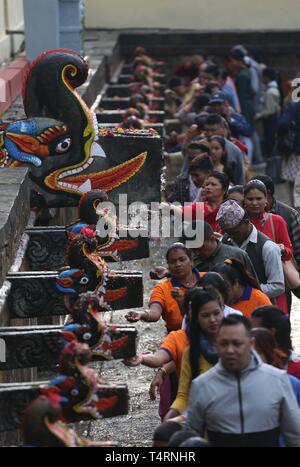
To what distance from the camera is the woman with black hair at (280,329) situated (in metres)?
7.83

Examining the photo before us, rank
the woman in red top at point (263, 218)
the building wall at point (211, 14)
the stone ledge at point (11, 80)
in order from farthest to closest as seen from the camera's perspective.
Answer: the building wall at point (211, 14) → the stone ledge at point (11, 80) → the woman in red top at point (263, 218)

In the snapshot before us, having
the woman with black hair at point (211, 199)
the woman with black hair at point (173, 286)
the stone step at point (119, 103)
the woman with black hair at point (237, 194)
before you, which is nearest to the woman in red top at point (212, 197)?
the woman with black hair at point (211, 199)

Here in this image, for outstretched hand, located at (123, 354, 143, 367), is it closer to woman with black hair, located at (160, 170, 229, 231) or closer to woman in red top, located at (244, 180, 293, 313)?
woman in red top, located at (244, 180, 293, 313)

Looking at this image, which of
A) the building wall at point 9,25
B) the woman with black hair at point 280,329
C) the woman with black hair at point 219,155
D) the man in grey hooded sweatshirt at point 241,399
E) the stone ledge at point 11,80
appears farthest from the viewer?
the building wall at point 9,25

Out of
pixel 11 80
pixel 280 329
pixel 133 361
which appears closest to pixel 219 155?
pixel 11 80

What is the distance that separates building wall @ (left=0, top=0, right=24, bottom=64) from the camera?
1862 centimetres

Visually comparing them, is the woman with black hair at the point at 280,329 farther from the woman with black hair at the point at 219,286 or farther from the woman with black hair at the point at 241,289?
the woman with black hair at the point at 241,289

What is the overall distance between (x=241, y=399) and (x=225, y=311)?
4.59 feet

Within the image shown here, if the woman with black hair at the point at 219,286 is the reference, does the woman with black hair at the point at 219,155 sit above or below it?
below

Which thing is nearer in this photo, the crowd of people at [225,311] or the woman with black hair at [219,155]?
the crowd of people at [225,311]

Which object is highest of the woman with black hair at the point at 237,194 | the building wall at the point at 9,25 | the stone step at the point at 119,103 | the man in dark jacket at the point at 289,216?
the woman with black hair at the point at 237,194

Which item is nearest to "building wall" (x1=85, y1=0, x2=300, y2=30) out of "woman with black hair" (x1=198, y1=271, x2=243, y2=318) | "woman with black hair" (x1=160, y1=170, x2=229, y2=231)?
"woman with black hair" (x1=160, y1=170, x2=229, y2=231)
